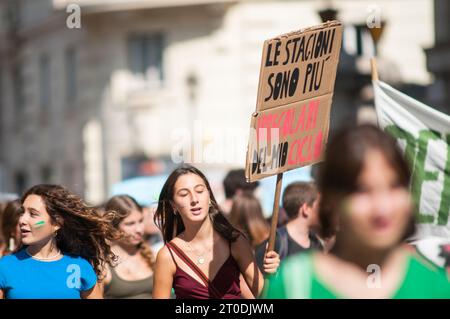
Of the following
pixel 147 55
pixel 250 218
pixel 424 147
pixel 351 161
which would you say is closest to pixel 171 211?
pixel 424 147

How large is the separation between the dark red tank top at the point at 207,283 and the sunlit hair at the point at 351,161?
2471 millimetres

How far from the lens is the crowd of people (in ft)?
9.71

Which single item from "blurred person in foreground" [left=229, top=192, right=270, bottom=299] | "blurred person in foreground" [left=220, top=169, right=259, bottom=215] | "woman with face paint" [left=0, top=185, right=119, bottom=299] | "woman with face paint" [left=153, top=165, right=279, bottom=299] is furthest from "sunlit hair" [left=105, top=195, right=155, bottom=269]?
"woman with face paint" [left=153, top=165, right=279, bottom=299]

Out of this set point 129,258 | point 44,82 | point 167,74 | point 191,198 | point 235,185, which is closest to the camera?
point 191,198

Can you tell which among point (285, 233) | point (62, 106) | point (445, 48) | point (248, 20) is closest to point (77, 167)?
point (62, 106)

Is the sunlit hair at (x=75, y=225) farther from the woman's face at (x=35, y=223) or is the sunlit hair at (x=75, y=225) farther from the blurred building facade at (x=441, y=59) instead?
the blurred building facade at (x=441, y=59)

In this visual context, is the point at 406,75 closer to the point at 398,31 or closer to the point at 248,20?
the point at 398,31

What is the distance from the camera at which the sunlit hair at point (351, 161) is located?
2.96 metres

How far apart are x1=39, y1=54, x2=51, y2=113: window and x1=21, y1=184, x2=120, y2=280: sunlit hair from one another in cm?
2261

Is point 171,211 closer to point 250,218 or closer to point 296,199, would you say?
point 296,199

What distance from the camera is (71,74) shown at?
26594 millimetres

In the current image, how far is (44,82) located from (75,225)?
75.6 feet

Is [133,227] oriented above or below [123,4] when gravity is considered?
below

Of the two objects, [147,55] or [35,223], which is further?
[147,55]
